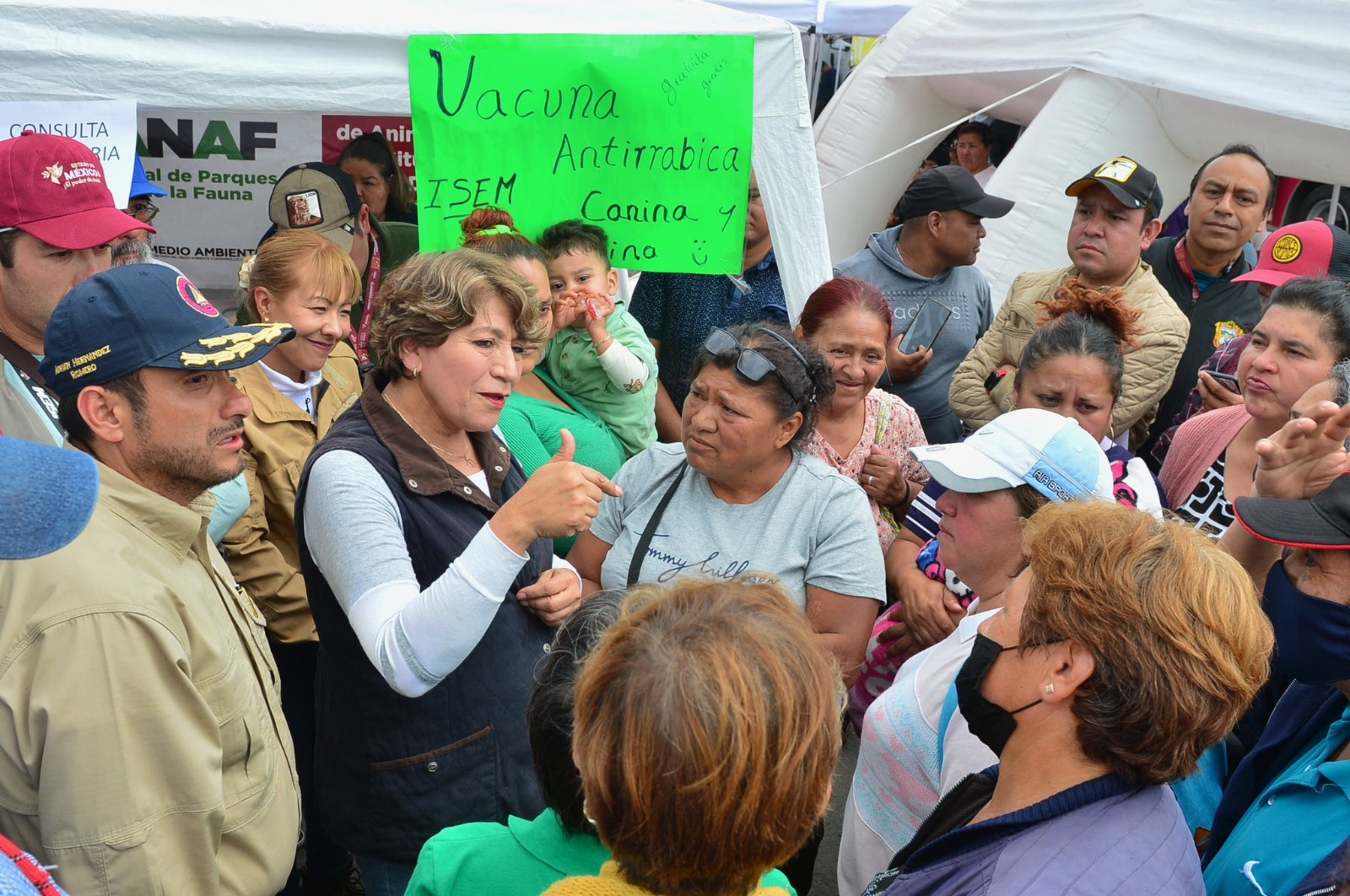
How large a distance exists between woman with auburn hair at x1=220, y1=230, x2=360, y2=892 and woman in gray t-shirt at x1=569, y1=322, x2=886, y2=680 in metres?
Result: 0.83

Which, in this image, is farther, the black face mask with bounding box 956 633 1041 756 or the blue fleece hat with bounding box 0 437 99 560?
the black face mask with bounding box 956 633 1041 756

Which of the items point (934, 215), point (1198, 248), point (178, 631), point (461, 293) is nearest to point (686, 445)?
point (461, 293)

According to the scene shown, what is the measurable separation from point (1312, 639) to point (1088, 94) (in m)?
5.78

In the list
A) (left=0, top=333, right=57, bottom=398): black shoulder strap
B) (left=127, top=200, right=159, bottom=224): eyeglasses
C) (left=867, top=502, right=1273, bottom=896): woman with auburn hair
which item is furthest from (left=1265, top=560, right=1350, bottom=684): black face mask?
(left=127, top=200, right=159, bottom=224): eyeglasses

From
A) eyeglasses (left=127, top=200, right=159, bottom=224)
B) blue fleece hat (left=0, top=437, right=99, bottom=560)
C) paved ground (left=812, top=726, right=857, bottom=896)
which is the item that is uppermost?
blue fleece hat (left=0, top=437, right=99, bottom=560)

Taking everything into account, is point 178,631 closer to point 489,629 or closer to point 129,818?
point 129,818

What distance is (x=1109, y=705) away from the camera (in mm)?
1556

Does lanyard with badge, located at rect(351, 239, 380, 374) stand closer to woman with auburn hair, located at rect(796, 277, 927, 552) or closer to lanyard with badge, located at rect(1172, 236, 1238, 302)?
woman with auburn hair, located at rect(796, 277, 927, 552)

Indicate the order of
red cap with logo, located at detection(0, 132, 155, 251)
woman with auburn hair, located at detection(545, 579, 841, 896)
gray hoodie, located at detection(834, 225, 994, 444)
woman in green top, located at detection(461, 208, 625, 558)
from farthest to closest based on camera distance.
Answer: gray hoodie, located at detection(834, 225, 994, 444), woman in green top, located at detection(461, 208, 625, 558), red cap with logo, located at detection(0, 132, 155, 251), woman with auburn hair, located at detection(545, 579, 841, 896)

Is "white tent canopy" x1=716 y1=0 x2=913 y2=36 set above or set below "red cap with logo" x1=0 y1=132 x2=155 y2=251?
above

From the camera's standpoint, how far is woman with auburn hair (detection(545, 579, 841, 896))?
3.93 feet

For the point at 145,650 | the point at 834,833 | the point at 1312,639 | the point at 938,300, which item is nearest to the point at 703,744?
the point at 145,650

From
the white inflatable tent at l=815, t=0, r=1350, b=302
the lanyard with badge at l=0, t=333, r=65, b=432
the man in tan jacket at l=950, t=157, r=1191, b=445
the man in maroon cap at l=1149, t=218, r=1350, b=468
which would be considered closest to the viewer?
the lanyard with badge at l=0, t=333, r=65, b=432

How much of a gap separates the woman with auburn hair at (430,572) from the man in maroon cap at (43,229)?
3.20ft
